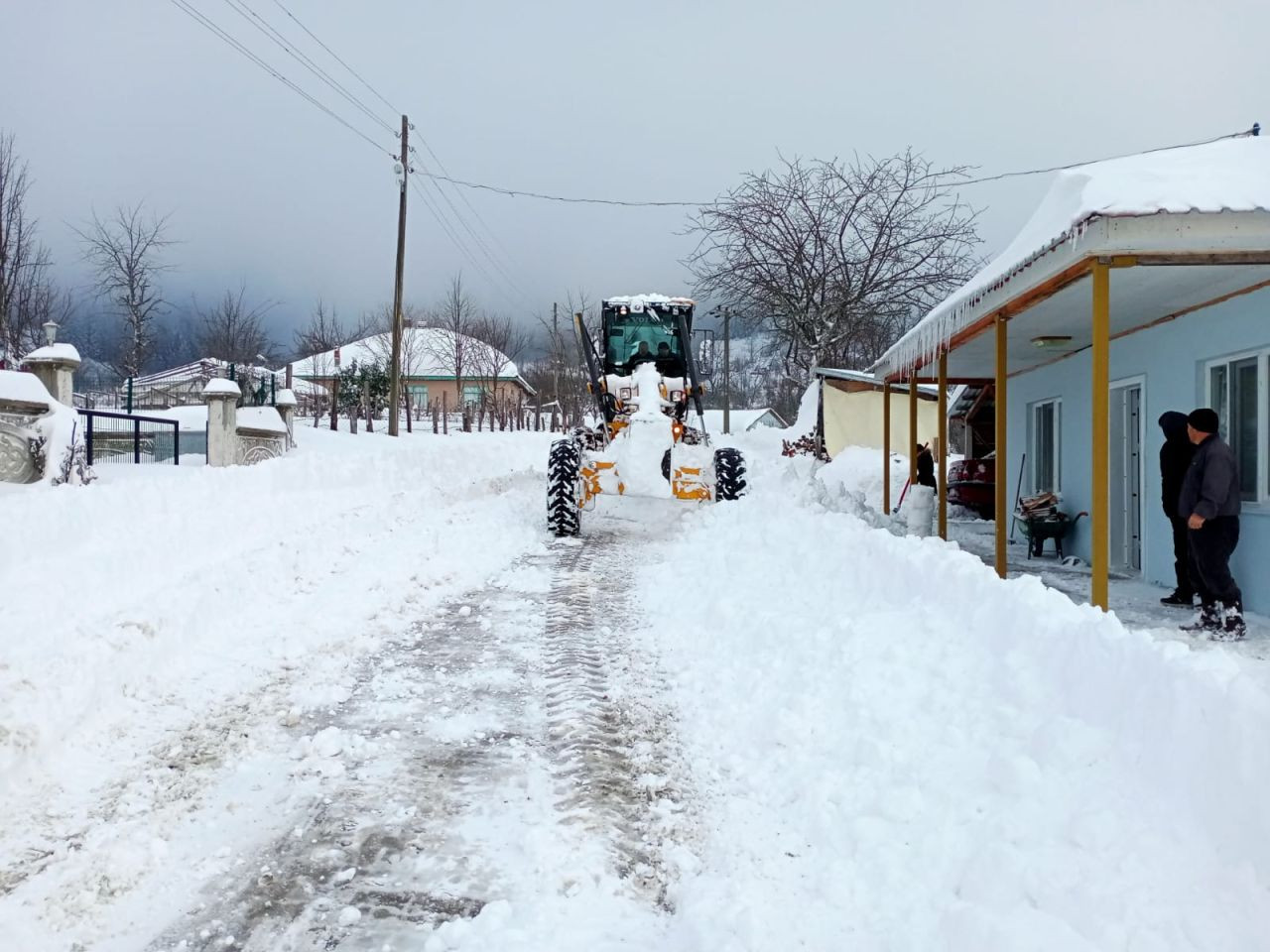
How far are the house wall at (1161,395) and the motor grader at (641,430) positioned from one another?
373 cm

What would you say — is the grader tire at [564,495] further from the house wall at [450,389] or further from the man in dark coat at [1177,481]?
the house wall at [450,389]

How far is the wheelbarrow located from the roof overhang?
1.98 m

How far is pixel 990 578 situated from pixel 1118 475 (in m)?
5.56

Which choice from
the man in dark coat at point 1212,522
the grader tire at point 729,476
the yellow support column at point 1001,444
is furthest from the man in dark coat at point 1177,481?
the grader tire at point 729,476

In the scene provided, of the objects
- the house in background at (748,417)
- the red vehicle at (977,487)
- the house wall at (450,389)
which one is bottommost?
the red vehicle at (977,487)

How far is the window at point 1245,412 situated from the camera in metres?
7.06

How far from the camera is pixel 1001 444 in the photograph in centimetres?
847

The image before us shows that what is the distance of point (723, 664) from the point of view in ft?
17.7

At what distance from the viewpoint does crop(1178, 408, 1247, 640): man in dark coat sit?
6.25 m

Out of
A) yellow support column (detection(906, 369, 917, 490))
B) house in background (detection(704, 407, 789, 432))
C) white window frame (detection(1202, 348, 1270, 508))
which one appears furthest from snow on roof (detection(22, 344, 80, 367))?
house in background (detection(704, 407, 789, 432))

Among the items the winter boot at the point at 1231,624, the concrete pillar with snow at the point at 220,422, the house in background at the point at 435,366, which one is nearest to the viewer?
the winter boot at the point at 1231,624

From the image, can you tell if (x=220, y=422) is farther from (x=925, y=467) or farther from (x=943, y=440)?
(x=943, y=440)

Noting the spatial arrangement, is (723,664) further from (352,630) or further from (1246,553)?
(1246,553)

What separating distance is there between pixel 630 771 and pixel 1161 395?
281 inches
